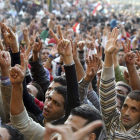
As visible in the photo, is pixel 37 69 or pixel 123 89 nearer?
pixel 123 89

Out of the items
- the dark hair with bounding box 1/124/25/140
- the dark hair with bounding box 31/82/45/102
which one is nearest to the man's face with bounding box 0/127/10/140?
the dark hair with bounding box 1/124/25/140

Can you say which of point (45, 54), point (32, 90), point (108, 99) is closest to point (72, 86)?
point (108, 99)

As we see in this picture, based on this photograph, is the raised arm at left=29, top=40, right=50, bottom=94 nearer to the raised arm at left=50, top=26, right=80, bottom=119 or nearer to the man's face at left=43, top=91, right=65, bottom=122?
the man's face at left=43, top=91, right=65, bottom=122

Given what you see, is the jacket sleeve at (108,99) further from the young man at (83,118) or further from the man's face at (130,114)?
the young man at (83,118)

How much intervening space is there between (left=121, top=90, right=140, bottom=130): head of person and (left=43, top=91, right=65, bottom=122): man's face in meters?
0.53

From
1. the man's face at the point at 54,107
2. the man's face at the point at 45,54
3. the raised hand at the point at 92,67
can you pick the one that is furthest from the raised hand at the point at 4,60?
the man's face at the point at 45,54

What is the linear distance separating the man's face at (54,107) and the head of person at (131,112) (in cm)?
53

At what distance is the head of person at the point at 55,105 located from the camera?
2404mm

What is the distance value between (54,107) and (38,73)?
113 cm

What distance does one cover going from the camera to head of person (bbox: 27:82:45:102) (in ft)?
10.6

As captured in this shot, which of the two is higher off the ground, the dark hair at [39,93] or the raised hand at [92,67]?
the raised hand at [92,67]

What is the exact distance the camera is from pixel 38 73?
350 centimetres

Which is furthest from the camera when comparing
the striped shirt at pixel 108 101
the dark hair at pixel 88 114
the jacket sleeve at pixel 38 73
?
the jacket sleeve at pixel 38 73

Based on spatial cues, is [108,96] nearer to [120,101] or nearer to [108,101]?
[108,101]
